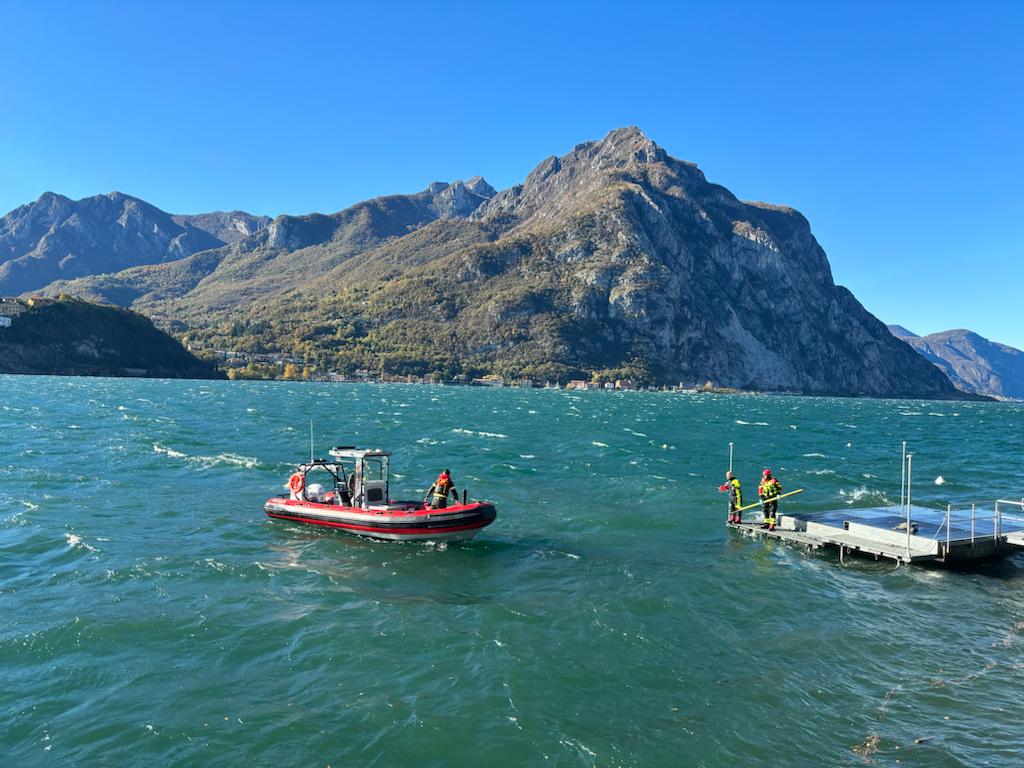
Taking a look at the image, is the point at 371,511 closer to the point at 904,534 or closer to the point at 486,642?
the point at 486,642

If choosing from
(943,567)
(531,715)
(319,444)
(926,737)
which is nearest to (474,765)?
(531,715)

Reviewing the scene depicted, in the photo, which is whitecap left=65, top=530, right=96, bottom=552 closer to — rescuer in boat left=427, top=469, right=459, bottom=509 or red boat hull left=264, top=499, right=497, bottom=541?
red boat hull left=264, top=499, right=497, bottom=541

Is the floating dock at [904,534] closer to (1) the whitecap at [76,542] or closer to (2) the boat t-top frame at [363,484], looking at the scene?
(2) the boat t-top frame at [363,484]

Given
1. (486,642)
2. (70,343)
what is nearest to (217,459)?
(486,642)

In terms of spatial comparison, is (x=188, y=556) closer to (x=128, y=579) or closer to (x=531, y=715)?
(x=128, y=579)

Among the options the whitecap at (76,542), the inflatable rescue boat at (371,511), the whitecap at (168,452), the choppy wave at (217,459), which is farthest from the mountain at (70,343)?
the inflatable rescue boat at (371,511)

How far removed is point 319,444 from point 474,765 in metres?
44.2

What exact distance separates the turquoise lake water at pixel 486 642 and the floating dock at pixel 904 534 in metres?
0.79

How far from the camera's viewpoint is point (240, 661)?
13.0 metres

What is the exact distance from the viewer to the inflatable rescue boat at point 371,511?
22.5 m

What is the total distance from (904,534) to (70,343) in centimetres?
21708

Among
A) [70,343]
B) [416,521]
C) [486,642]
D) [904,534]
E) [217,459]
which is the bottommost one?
[486,642]

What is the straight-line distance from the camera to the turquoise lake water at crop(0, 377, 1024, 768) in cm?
1041

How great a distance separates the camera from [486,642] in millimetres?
14305
